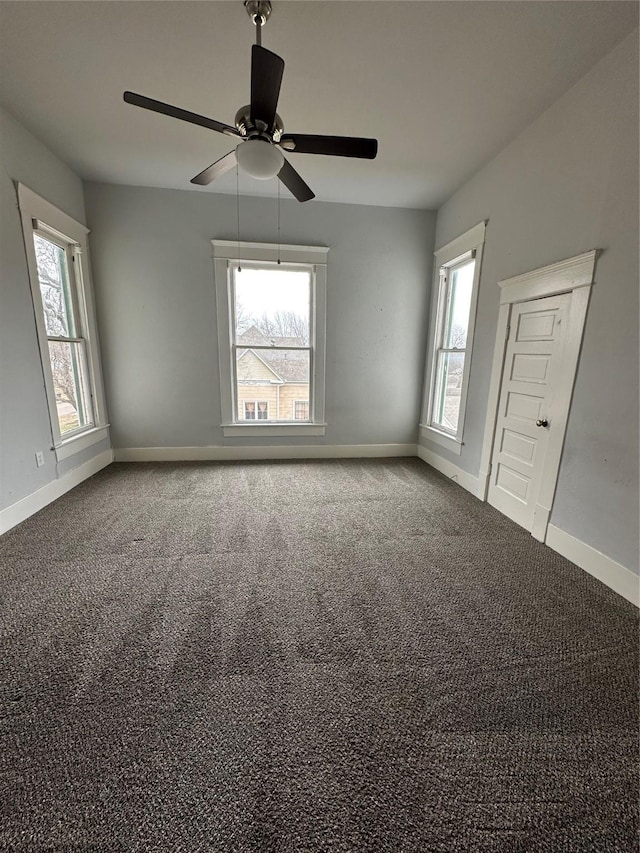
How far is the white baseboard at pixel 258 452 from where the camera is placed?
406 cm

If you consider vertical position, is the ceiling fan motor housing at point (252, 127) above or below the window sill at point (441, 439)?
above

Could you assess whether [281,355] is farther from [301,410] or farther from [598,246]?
[598,246]

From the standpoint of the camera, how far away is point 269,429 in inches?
165

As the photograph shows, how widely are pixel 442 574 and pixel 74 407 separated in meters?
3.77

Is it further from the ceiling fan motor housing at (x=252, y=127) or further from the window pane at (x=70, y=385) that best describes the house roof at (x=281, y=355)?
the ceiling fan motor housing at (x=252, y=127)

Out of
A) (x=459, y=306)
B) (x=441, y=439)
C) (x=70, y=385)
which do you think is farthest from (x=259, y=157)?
(x=441, y=439)

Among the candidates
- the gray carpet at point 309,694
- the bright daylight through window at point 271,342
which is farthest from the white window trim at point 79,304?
the bright daylight through window at point 271,342

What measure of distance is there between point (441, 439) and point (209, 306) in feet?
10.3

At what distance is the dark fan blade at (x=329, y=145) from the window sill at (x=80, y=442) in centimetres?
305

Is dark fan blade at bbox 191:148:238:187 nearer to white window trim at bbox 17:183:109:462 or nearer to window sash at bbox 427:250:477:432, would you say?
white window trim at bbox 17:183:109:462

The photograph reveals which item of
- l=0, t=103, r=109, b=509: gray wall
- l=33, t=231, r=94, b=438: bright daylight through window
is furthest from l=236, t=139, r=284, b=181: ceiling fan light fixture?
l=33, t=231, r=94, b=438: bright daylight through window

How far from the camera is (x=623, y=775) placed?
43.1 inches

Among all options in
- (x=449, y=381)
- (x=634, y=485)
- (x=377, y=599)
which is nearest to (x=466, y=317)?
(x=449, y=381)

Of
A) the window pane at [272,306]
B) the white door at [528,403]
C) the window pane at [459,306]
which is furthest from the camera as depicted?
the window pane at [272,306]
